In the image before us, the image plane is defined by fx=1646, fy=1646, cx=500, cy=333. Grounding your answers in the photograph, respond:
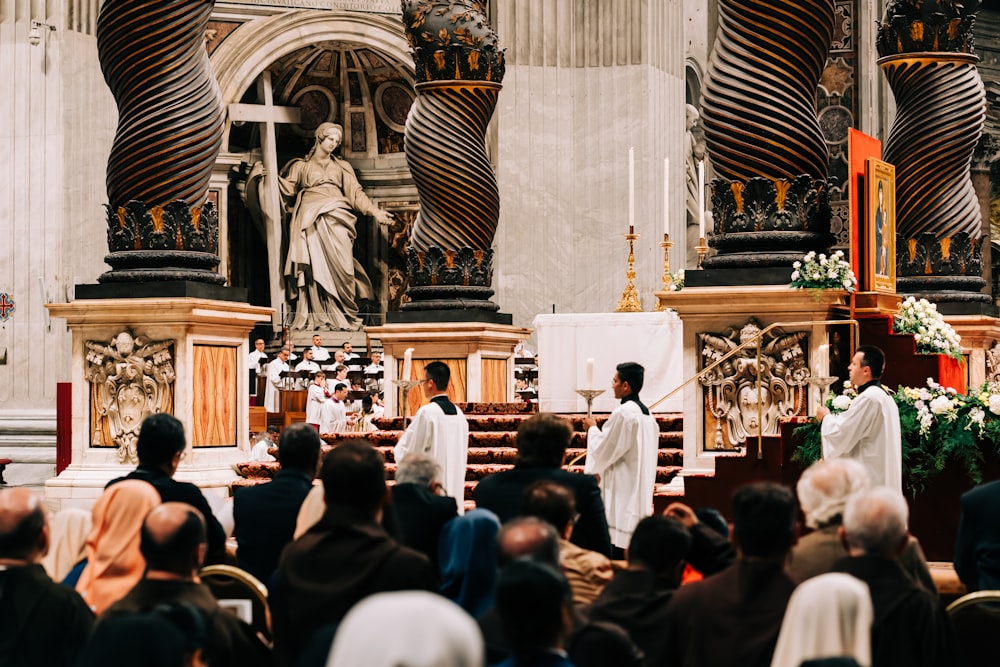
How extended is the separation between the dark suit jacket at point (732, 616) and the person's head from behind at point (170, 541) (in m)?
1.28

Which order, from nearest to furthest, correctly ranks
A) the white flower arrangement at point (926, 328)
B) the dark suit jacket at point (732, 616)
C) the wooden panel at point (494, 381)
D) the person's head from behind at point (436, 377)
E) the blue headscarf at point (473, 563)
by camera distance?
the dark suit jacket at point (732, 616), the blue headscarf at point (473, 563), the person's head from behind at point (436, 377), the white flower arrangement at point (926, 328), the wooden panel at point (494, 381)

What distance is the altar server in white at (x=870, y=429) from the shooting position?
8.75 meters

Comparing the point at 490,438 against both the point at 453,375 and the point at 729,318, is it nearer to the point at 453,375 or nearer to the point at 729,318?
the point at 453,375

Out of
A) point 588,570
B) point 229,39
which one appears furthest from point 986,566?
point 229,39

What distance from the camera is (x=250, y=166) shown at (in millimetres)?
23266

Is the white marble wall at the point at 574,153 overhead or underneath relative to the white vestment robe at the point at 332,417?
overhead

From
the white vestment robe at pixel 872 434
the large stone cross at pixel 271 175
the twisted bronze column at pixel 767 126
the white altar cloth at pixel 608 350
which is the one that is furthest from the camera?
the large stone cross at pixel 271 175

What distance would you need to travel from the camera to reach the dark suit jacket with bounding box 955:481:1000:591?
579cm

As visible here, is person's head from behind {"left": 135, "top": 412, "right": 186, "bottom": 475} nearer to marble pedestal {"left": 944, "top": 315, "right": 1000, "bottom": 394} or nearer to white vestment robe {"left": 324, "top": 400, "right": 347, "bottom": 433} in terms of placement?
marble pedestal {"left": 944, "top": 315, "right": 1000, "bottom": 394}

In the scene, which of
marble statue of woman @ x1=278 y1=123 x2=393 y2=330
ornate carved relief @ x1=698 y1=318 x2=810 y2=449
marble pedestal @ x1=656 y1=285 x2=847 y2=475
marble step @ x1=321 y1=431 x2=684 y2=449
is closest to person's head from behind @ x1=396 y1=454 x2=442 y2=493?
marble pedestal @ x1=656 y1=285 x2=847 y2=475

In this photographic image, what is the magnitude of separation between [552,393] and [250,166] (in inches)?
400

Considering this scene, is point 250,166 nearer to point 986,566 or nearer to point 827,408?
point 827,408

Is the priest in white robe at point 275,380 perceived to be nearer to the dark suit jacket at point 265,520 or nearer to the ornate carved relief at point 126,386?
the ornate carved relief at point 126,386

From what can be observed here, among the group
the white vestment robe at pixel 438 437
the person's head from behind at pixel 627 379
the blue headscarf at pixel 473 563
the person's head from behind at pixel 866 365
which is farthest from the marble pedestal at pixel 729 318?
the blue headscarf at pixel 473 563
